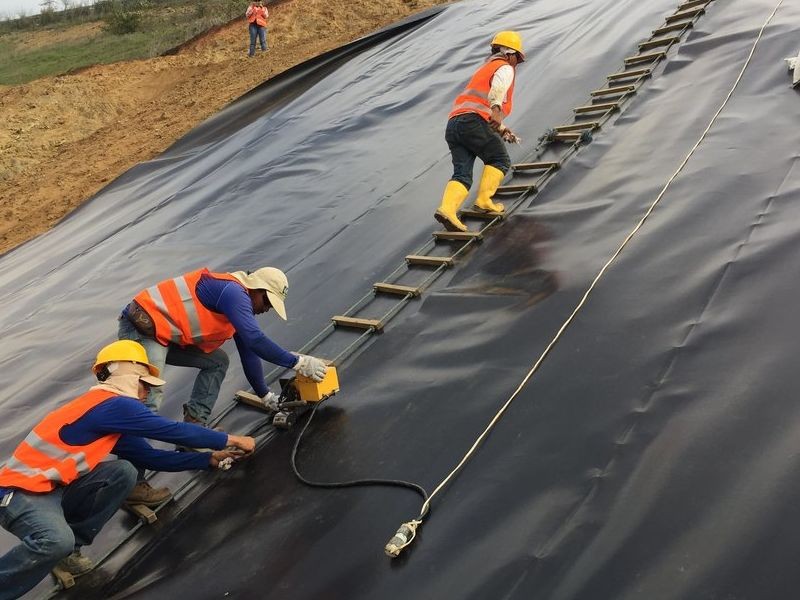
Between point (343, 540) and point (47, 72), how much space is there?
2607 cm

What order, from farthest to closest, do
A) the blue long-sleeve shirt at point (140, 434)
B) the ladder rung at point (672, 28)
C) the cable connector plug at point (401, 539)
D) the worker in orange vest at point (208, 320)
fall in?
the ladder rung at point (672, 28)
the worker in orange vest at point (208, 320)
the blue long-sleeve shirt at point (140, 434)
the cable connector plug at point (401, 539)

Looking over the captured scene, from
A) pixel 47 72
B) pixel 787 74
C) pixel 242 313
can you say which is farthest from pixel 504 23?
pixel 47 72

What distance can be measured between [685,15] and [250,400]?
20.6 ft

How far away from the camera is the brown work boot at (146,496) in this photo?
11.7 feet

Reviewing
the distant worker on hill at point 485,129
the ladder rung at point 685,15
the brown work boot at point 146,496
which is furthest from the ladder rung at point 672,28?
the brown work boot at point 146,496

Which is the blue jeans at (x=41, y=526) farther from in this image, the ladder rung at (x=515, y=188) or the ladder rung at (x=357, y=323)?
the ladder rung at (x=515, y=188)

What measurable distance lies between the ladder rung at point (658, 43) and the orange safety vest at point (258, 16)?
1137cm

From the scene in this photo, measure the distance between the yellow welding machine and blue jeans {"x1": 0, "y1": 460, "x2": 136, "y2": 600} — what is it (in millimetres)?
1024

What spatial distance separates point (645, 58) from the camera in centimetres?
697

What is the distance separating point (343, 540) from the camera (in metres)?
2.86

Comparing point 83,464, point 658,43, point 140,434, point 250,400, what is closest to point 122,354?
point 140,434

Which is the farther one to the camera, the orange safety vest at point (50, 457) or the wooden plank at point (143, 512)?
the wooden plank at point (143, 512)

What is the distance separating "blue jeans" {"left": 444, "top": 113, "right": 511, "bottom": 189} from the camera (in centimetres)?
525

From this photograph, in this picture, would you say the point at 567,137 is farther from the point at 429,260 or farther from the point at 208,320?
the point at 208,320
